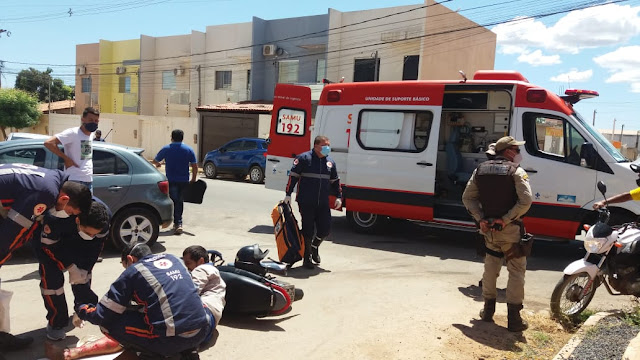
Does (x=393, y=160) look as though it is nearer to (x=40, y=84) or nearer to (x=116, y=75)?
(x=116, y=75)

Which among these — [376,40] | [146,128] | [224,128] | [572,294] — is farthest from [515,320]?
[146,128]

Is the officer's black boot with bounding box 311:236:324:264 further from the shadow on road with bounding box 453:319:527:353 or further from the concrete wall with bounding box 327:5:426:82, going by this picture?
the concrete wall with bounding box 327:5:426:82

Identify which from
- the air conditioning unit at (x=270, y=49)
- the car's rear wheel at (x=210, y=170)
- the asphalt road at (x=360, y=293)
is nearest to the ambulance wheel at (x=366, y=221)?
the asphalt road at (x=360, y=293)

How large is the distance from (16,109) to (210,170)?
20.0m

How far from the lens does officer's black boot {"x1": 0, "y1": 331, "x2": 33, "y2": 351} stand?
385 centimetres

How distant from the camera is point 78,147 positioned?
232 inches

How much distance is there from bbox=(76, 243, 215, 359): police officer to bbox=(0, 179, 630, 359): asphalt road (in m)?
0.77

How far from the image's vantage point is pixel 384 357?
13.2ft

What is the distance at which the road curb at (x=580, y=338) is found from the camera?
381 cm

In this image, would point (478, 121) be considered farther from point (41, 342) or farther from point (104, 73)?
point (104, 73)

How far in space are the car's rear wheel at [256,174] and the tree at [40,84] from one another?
4730cm

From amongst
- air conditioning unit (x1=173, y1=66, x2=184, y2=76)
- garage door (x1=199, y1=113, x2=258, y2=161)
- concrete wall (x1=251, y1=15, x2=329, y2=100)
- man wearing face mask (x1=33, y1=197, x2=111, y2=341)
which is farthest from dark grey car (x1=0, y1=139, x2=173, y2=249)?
air conditioning unit (x1=173, y1=66, x2=184, y2=76)

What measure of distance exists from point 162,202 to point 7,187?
141 inches

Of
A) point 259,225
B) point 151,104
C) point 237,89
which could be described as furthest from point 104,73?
point 259,225
